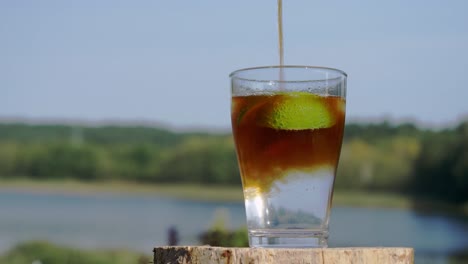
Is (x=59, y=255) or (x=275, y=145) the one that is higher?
(x=275, y=145)

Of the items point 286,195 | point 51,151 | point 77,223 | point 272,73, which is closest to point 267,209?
point 286,195

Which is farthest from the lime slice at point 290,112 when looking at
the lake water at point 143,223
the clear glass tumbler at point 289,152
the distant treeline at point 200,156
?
the distant treeline at point 200,156

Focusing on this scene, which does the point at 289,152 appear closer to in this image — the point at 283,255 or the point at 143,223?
the point at 283,255

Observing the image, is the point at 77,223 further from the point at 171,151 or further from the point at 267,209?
the point at 267,209

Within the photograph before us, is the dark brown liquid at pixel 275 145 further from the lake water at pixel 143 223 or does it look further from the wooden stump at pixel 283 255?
the lake water at pixel 143 223

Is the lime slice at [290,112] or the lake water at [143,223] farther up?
the lime slice at [290,112]

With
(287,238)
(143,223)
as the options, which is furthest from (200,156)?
(287,238)
